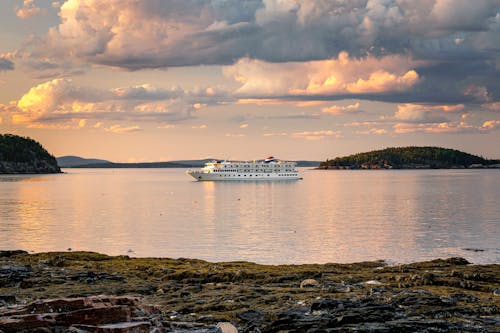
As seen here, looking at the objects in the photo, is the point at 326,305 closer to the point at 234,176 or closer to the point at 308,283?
the point at 308,283

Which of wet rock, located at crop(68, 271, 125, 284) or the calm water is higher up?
wet rock, located at crop(68, 271, 125, 284)

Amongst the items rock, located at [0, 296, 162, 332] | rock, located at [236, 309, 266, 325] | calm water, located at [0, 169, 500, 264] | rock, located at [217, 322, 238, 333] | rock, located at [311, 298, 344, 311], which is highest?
rock, located at [0, 296, 162, 332]

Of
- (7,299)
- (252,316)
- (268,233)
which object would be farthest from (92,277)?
(268,233)

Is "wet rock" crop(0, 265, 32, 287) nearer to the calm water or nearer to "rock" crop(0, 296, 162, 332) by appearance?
"rock" crop(0, 296, 162, 332)

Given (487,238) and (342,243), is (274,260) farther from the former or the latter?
(487,238)

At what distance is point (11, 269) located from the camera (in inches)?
869

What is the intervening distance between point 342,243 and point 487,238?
1204cm

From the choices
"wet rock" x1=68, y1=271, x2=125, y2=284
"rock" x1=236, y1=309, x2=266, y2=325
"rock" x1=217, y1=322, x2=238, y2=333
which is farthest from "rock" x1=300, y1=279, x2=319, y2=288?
"rock" x1=217, y1=322, x2=238, y2=333

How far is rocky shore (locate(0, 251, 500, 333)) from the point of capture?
11625 mm

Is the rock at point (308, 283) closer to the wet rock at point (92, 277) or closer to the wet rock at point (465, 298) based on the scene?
the wet rock at point (465, 298)

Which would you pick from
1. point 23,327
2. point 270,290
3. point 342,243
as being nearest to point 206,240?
point 342,243

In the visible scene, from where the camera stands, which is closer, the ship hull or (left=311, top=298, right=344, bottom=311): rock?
(left=311, top=298, right=344, bottom=311): rock

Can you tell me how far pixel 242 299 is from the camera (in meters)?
17.4

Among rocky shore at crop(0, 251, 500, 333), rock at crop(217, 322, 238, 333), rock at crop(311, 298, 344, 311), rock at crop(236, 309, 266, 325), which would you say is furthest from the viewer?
rock at crop(311, 298, 344, 311)
